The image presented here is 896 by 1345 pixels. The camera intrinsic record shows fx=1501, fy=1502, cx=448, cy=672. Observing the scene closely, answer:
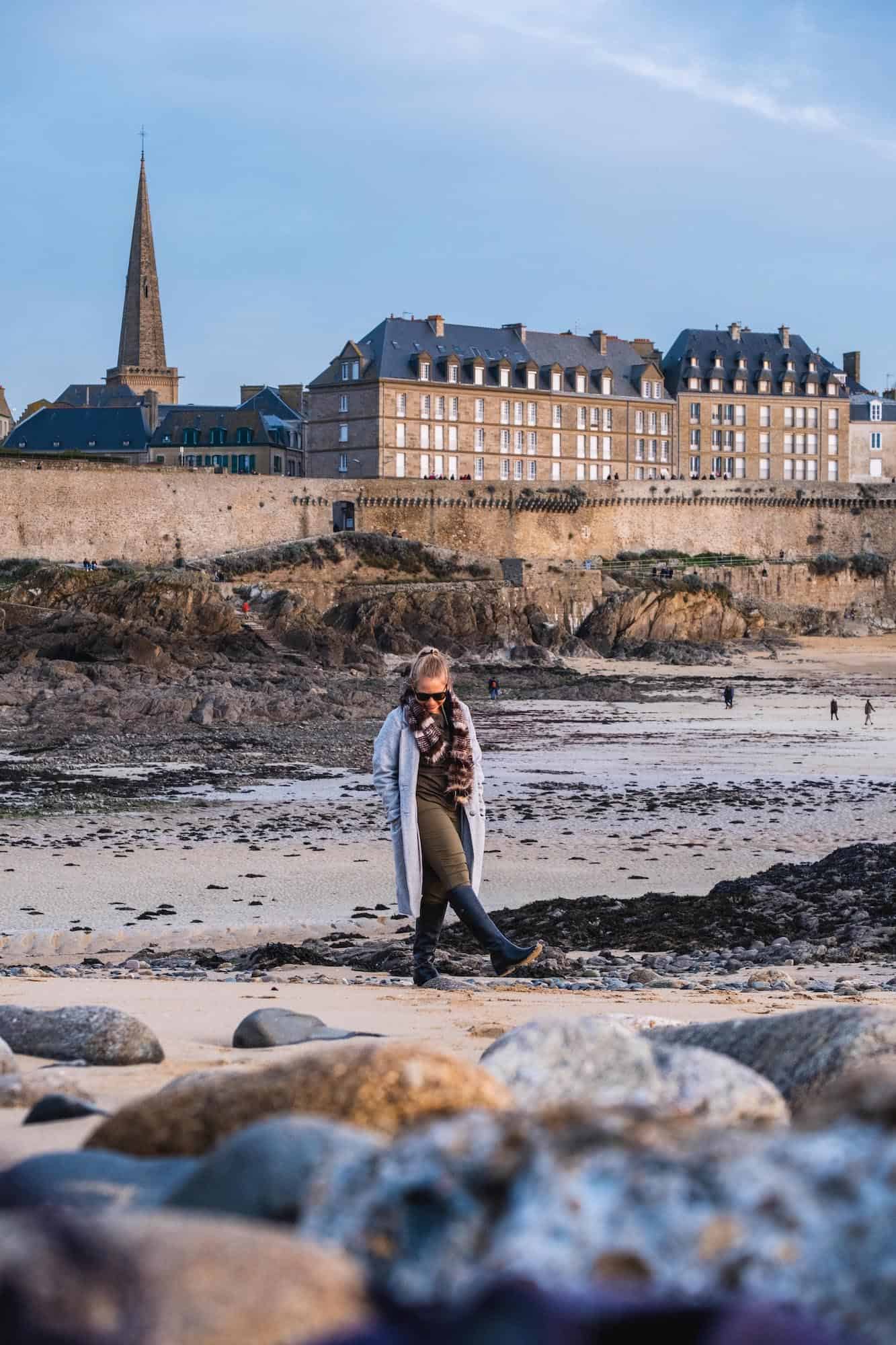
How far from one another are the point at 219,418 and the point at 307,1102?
68367mm

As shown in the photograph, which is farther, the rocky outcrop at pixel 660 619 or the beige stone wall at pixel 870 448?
the beige stone wall at pixel 870 448

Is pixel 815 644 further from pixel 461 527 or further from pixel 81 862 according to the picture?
pixel 81 862

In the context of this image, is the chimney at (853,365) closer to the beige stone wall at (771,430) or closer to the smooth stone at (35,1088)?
the beige stone wall at (771,430)

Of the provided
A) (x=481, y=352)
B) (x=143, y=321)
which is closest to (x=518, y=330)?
(x=481, y=352)

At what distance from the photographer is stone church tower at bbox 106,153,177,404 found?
103 meters

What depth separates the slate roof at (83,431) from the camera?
224 ft

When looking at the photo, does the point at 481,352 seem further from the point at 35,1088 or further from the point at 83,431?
the point at 35,1088

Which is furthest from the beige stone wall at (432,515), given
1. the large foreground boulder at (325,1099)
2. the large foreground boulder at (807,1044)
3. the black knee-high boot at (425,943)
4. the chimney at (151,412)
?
the large foreground boulder at (325,1099)

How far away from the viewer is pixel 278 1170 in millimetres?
1665

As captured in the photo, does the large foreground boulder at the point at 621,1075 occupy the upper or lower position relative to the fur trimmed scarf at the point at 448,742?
lower

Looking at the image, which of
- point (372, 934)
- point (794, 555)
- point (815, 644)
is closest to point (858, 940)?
point (372, 934)

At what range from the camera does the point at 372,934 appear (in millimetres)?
11156

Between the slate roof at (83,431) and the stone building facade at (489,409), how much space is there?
37.7 ft

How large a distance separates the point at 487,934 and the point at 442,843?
1.59 feet
